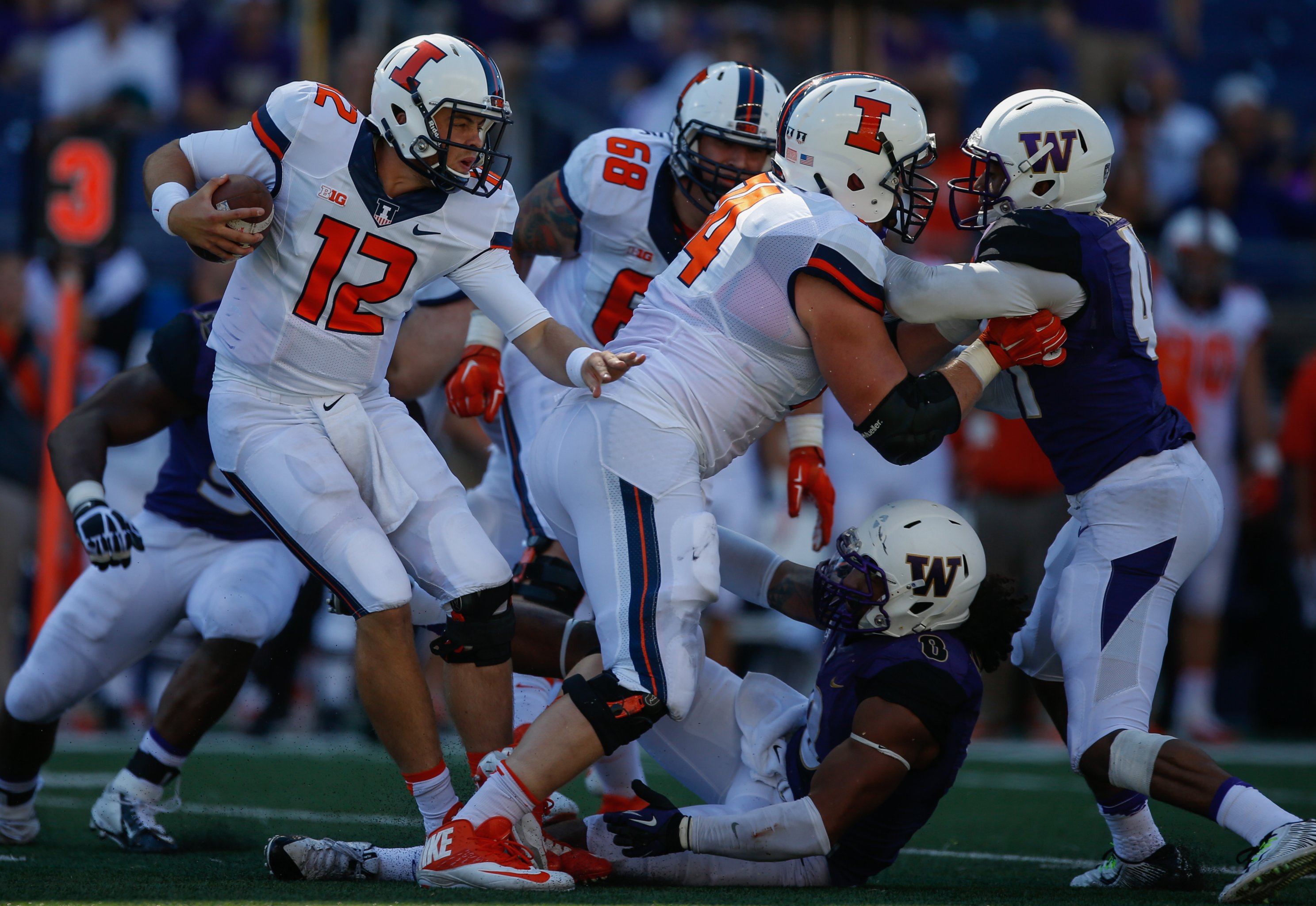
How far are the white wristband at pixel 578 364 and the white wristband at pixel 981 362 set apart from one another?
0.93m

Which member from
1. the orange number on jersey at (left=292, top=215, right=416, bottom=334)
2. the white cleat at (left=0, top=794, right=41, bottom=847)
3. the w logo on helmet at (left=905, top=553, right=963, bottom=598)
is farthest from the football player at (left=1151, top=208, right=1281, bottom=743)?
the white cleat at (left=0, top=794, right=41, bottom=847)

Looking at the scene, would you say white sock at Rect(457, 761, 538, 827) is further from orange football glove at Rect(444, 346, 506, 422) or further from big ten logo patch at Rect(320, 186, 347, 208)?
big ten logo patch at Rect(320, 186, 347, 208)

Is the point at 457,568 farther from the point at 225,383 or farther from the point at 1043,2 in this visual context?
the point at 1043,2

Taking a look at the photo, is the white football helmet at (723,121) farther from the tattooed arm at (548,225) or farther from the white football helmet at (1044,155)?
the white football helmet at (1044,155)

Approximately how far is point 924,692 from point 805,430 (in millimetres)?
1296

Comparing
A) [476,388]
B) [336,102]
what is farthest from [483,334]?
[336,102]

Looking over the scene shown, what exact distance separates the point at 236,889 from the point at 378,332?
1.38 m

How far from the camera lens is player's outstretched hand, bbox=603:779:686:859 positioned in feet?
11.6

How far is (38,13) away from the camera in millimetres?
10680

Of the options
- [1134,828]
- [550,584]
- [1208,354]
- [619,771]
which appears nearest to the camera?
[1134,828]

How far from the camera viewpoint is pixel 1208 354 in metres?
7.45

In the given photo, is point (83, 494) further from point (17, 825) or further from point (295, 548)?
point (17, 825)

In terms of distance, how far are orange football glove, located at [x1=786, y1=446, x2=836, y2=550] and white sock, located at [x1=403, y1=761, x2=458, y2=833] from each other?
1.32 m

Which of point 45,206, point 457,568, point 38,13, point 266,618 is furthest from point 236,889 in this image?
point 38,13
